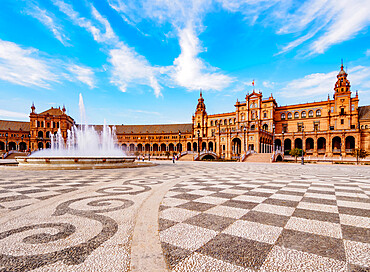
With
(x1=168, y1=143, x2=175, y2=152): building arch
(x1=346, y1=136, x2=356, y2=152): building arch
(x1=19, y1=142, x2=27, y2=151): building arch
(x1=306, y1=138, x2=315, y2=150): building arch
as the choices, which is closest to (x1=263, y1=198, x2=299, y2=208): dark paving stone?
(x1=346, y1=136, x2=356, y2=152): building arch

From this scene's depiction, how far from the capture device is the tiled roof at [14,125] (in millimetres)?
80500

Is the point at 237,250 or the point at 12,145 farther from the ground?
the point at 12,145

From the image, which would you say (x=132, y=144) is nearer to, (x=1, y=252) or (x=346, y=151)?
(x=346, y=151)

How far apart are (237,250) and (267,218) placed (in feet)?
5.01

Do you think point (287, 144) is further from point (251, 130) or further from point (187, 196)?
point (187, 196)

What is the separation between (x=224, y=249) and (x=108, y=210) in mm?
2622

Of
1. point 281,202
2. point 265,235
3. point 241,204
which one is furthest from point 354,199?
point 265,235

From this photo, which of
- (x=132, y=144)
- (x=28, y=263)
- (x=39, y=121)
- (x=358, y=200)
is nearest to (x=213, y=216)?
(x=28, y=263)

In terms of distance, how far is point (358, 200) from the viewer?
527cm

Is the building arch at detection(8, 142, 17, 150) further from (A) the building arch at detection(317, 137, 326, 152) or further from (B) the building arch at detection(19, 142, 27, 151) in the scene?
(A) the building arch at detection(317, 137, 326, 152)

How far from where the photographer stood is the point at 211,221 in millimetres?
3537

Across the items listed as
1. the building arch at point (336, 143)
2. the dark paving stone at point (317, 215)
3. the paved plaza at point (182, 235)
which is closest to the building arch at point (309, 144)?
the building arch at point (336, 143)

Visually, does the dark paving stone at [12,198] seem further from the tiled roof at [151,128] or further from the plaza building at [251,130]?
the tiled roof at [151,128]

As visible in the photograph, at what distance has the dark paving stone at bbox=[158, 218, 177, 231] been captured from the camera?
3.23 metres
